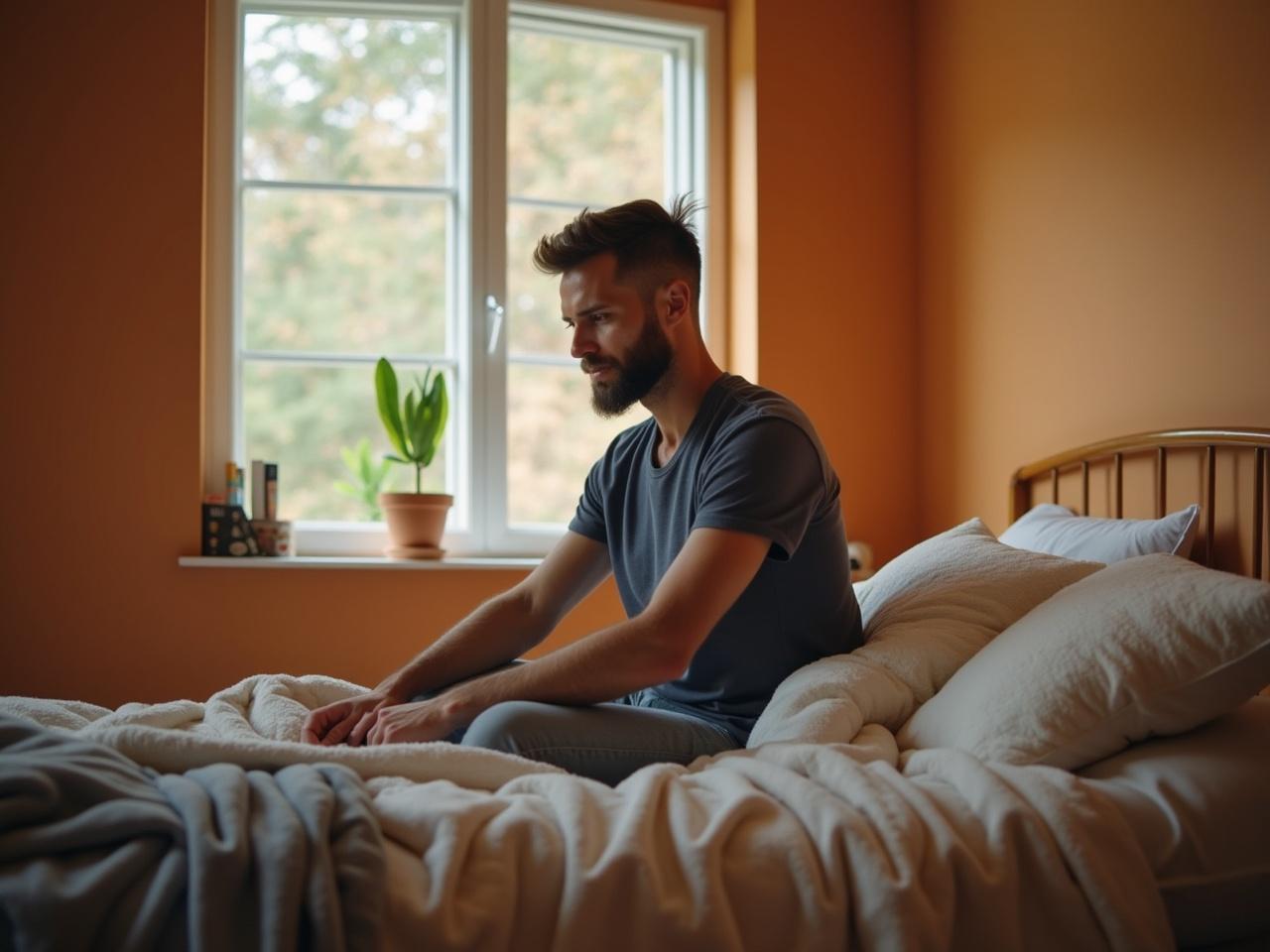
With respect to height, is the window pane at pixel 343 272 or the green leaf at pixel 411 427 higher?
the window pane at pixel 343 272

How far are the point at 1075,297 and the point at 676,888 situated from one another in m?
2.15

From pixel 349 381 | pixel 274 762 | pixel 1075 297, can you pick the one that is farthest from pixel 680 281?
pixel 349 381

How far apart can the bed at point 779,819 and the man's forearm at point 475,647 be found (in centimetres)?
25

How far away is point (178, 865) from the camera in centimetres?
99

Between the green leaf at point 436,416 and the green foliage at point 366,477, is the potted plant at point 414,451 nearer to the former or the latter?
the green leaf at point 436,416

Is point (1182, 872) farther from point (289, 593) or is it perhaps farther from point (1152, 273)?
point (289, 593)

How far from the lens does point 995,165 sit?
3.17 m

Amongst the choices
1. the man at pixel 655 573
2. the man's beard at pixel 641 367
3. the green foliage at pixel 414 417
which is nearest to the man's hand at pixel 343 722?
the man at pixel 655 573

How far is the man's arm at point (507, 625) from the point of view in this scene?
192 cm

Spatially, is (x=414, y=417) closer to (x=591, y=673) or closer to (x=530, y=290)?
(x=530, y=290)

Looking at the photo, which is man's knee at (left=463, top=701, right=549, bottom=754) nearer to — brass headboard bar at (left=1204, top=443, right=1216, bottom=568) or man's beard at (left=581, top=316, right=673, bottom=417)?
man's beard at (left=581, top=316, right=673, bottom=417)

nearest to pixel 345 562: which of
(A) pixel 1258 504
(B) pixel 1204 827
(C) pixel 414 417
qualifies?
(C) pixel 414 417

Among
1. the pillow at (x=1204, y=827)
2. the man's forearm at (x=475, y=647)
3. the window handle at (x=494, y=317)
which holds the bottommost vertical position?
the pillow at (x=1204, y=827)

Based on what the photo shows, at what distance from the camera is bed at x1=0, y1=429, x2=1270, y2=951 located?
100 cm
